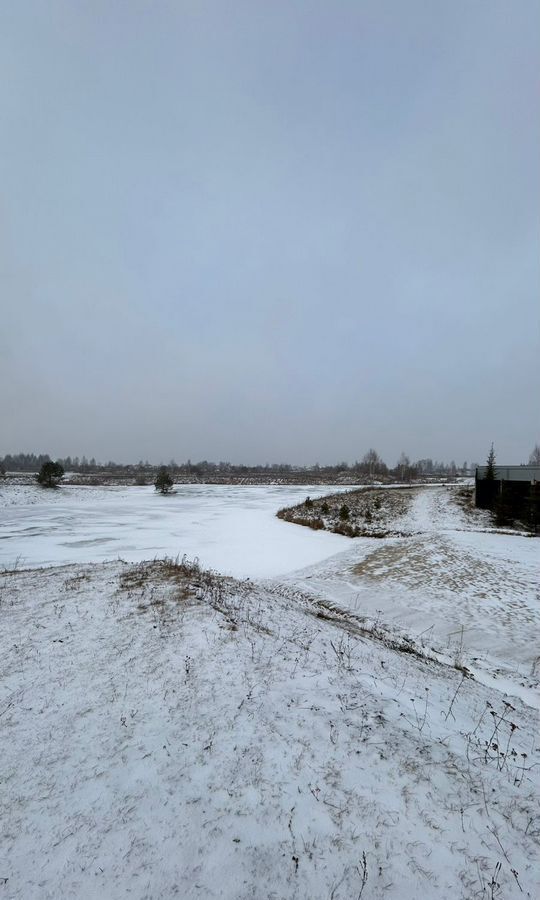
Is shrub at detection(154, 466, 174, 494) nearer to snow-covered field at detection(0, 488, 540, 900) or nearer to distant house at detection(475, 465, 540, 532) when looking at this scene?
distant house at detection(475, 465, 540, 532)

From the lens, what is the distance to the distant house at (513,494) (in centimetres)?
2650

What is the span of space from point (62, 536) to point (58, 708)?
1902 cm

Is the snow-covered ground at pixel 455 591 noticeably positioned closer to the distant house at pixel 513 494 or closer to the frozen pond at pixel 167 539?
the frozen pond at pixel 167 539

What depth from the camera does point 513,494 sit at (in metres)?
29.0

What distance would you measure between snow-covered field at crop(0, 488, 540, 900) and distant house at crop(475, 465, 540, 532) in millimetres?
21061

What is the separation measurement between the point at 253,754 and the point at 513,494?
103 ft

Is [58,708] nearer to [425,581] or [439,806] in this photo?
[439,806]

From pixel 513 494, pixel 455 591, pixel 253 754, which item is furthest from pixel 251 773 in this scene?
pixel 513 494

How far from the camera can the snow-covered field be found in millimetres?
2939

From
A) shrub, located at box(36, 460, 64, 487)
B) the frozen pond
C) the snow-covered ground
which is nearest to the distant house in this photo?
the snow-covered ground

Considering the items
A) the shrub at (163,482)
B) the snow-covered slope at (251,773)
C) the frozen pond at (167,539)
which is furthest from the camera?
the shrub at (163,482)

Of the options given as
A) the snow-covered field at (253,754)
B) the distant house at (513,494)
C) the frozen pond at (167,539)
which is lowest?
the frozen pond at (167,539)

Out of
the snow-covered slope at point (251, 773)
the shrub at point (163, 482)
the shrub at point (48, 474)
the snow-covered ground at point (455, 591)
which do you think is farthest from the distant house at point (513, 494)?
the shrub at point (48, 474)

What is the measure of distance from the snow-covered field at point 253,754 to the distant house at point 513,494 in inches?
829
